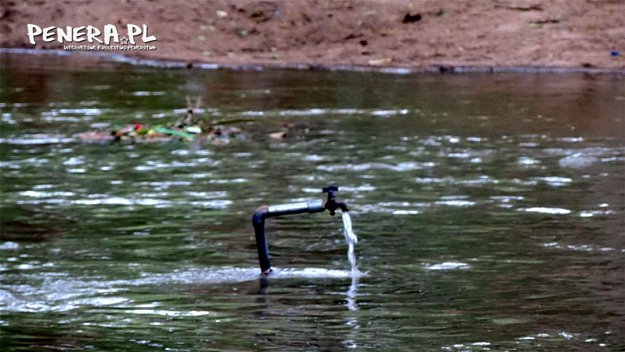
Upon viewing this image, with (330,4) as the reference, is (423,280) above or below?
below

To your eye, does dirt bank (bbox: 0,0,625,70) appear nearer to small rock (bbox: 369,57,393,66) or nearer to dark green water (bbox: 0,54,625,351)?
small rock (bbox: 369,57,393,66)

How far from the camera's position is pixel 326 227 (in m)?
10.2

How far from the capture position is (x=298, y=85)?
20.8 m

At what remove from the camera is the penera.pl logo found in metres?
26.9

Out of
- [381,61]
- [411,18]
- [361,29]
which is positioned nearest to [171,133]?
[381,61]

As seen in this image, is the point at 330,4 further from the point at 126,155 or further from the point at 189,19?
the point at 126,155

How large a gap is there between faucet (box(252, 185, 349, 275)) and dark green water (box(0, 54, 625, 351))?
0.13 meters

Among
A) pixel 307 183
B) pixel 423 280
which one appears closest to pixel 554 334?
pixel 423 280

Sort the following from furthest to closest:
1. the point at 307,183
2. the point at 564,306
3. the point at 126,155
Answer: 1. the point at 126,155
2. the point at 307,183
3. the point at 564,306

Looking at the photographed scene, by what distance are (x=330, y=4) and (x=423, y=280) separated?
2013 centimetres

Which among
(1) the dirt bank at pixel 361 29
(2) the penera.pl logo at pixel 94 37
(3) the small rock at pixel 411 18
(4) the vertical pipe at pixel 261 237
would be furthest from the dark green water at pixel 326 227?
(2) the penera.pl logo at pixel 94 37

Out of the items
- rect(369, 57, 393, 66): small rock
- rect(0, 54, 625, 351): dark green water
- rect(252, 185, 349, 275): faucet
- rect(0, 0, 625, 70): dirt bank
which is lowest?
rect(0, 54, 625, 351): dark green water

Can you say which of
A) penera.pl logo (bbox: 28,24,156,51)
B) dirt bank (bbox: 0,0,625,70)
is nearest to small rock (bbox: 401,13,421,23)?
dirt bank (bbox: 0,0,625,70)

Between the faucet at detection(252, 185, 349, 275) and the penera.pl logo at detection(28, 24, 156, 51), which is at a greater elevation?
the penera.pl logo at detection(28, 24, 156, 51)
